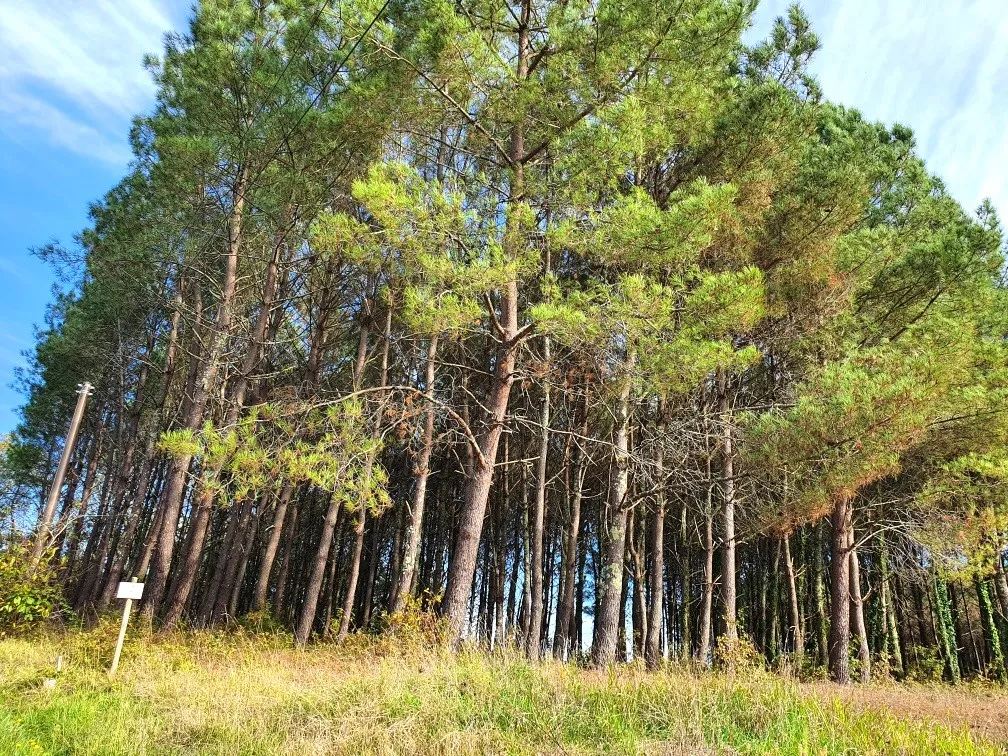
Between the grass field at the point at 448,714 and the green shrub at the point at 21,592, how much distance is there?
3.10 m

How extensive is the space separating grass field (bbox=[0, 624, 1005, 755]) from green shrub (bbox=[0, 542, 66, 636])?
3.10m

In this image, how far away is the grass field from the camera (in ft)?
12.7

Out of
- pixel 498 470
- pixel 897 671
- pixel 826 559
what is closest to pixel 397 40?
pixel 498 470

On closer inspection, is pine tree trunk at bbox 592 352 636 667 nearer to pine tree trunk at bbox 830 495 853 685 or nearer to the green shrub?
pine tree trunk at bbox 830 495 853 685

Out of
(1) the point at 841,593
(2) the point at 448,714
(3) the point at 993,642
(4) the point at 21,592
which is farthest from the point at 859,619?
(4) the point at 21,592

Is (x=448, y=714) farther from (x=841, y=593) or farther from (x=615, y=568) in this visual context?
(x=841, y=593)

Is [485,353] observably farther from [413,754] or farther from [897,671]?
[897,671]

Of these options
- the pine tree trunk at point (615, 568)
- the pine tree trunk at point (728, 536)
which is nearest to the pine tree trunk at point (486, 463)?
the pine tree trunk at point (615, 568)

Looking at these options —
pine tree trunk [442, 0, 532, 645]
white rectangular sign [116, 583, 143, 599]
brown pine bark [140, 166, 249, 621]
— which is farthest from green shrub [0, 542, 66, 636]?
pine tree trunk [442, 0, 532, 645]

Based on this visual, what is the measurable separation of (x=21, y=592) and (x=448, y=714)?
818 cm

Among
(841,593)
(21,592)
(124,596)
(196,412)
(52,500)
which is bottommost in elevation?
(21,592)

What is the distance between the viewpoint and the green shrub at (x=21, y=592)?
8.99 m

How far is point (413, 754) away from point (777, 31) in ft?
36.3

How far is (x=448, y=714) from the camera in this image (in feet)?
14.7
